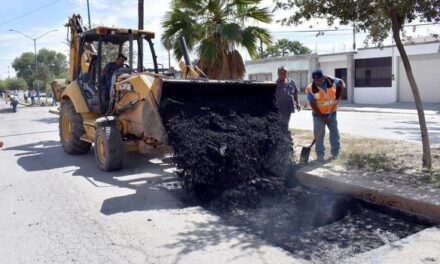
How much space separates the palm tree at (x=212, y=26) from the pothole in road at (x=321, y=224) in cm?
752

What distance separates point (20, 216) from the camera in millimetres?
5535

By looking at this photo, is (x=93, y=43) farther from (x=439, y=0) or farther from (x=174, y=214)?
(x=439, y=0)

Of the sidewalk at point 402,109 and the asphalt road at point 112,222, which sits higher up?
the sidewalk at point 402,109

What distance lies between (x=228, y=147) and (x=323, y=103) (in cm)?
218

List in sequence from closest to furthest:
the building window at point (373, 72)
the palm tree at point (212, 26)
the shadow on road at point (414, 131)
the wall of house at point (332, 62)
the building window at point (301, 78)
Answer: the shadow on road at point (414, 131)
the palm tree at point (212, 26)
the building window at point (373, 72)
the wall of house at point (332, 62)
the building window at point (301, 78)

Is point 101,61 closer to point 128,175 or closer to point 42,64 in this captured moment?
point 128,175

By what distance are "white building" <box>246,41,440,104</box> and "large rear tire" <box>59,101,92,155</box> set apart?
21.2 meters

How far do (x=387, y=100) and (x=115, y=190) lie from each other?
24363 mm

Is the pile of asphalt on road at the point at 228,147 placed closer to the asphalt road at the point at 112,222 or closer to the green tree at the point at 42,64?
the asphalt road at the point at 112,222

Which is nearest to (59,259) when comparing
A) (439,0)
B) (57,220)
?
(57,220)

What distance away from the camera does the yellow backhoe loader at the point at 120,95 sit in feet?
22.0

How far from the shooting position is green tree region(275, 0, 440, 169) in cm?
611

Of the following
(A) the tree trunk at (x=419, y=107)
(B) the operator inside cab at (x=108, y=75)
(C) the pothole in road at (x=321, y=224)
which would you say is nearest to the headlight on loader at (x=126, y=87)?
(B) the operator inside cab at (x=108, y=75)

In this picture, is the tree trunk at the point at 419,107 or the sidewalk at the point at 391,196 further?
the tree trunk at the point at 419,107
